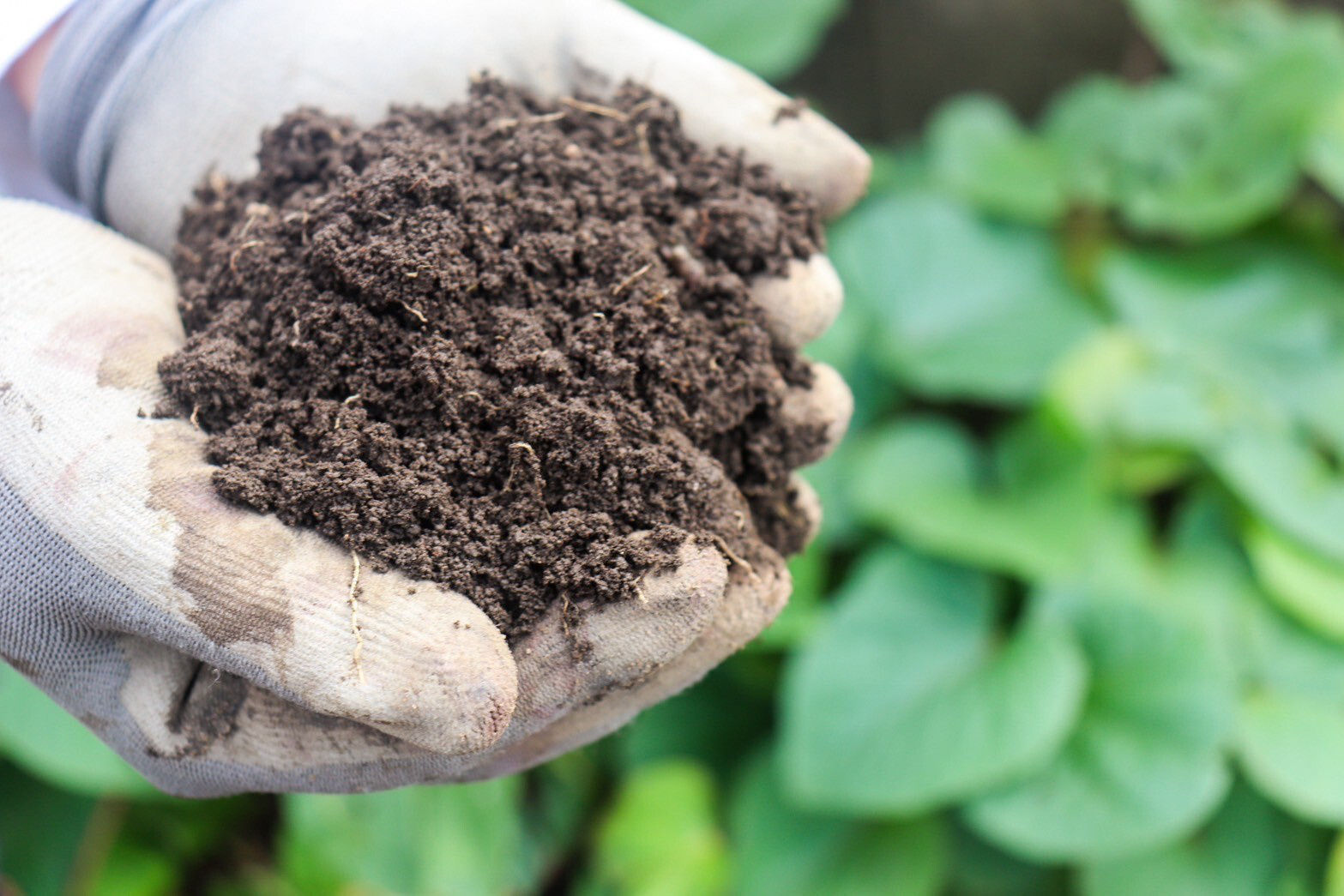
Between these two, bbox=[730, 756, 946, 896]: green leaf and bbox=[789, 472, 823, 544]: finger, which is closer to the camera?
bbox=[789, 472, 823, 544]: finger

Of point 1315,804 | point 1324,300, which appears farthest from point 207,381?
point 1324,300

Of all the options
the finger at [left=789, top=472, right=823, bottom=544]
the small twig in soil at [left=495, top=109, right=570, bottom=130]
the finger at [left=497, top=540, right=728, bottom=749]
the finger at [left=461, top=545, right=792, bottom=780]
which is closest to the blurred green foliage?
the finger at [left=789, top=472, right=823, bottom=544]

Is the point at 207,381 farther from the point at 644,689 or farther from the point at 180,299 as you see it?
the point at 644,689

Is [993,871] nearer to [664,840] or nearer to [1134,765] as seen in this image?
[1134,765]

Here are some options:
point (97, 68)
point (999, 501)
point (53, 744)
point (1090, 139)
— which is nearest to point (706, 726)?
point (999, 501)

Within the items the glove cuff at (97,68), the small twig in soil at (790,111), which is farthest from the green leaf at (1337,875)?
the glove cuff at (97,68)

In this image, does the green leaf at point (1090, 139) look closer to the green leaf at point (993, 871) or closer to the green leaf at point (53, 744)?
the green leaf at point (993, 871)

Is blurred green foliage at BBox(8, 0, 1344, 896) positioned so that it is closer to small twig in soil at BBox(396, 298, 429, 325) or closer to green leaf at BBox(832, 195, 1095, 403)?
green leaf at BBox(832, 195, 1095, 403)
